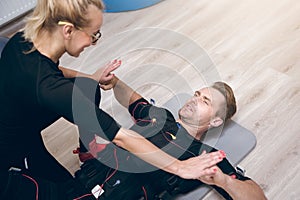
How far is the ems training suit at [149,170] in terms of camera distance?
1.33 metres

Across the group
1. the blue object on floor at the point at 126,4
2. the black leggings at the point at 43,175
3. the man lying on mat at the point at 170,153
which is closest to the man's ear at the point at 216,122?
the man lying on mat at the point at 170,153

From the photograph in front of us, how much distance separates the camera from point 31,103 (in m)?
1.11

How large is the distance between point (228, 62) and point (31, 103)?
1306 millimetres

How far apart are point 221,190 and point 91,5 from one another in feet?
2.73

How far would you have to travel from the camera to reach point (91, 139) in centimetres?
149

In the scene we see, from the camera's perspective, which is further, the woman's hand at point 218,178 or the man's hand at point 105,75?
the man's hand at point 105,75

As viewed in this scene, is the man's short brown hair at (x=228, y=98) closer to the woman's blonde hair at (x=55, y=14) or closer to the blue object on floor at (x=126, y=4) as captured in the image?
the woman's blonde hair at (x=55, y=14)

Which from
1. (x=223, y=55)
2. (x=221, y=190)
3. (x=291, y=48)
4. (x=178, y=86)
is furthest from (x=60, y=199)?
(x=291, y=48)

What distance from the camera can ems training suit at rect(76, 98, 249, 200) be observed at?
1326mm

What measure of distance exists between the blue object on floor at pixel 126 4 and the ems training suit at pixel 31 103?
4.84ft

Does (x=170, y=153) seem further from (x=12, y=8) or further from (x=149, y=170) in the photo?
(x=12, y=8)

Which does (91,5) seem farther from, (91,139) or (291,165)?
(291,165)

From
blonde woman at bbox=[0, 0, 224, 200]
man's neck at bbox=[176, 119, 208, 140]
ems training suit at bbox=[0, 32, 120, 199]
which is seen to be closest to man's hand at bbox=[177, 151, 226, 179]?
blonde woman at bbox=[0, 0, 224, 200]

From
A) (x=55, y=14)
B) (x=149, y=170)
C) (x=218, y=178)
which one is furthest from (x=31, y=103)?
(x=218, y=178)
